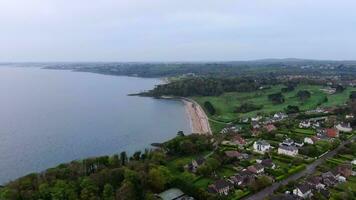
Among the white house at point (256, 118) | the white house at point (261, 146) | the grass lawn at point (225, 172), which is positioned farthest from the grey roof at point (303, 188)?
the white house at point (256, 118)

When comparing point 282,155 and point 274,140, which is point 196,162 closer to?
point 282,155

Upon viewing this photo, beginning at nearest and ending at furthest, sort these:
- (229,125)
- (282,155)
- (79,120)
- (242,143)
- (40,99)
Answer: (282,155) → (242,143) → (229,125) → (79,120) → (40,99)

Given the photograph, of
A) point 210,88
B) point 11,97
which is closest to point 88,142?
point 210,88

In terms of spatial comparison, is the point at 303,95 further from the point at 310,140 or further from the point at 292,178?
the point at 292,178

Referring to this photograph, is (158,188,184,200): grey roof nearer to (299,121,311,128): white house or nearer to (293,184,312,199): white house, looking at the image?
(293,184,312,199): white house

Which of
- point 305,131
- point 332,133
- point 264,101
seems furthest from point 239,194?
point 264,101

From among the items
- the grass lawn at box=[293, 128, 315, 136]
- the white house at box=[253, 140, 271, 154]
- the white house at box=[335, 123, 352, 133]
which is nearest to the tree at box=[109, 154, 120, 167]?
the white house at box=[253, 140, 271, 154]
